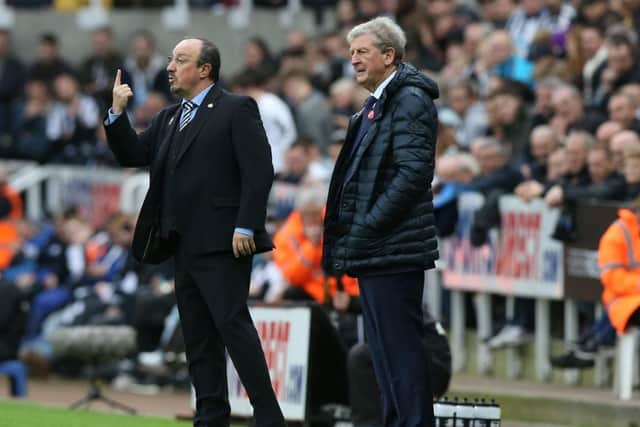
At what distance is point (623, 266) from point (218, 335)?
3.79 metres

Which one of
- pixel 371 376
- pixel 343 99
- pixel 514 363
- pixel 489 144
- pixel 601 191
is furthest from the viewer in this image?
pixel 343 99

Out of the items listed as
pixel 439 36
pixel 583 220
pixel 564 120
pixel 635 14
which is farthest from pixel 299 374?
pixel 439 36

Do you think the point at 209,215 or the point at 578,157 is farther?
the point at 578,157

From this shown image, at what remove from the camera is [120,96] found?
32.7 ft


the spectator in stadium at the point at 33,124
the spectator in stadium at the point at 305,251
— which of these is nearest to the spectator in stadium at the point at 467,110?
the spectator in stadium at the point at 305,251

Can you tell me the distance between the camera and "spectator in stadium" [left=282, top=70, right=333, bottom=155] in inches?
773

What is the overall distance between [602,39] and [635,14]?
81 centimetres

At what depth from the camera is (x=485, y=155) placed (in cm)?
1568

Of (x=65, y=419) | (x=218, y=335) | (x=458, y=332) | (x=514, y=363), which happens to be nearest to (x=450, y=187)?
(x=458, y=332)

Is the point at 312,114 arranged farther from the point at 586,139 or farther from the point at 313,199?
the point at 313,199

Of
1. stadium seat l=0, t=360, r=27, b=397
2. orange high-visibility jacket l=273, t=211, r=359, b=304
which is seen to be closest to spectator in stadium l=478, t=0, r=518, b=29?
orange high-visibility jacket l=273, t=211, r=359, b=304

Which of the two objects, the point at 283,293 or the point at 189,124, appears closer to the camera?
the point at 189,124

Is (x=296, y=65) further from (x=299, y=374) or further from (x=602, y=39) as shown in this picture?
(x=299, y=374)

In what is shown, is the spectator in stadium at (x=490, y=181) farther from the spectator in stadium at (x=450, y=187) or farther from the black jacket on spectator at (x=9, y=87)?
the black jacket on spectator at (x=9, y=87)
